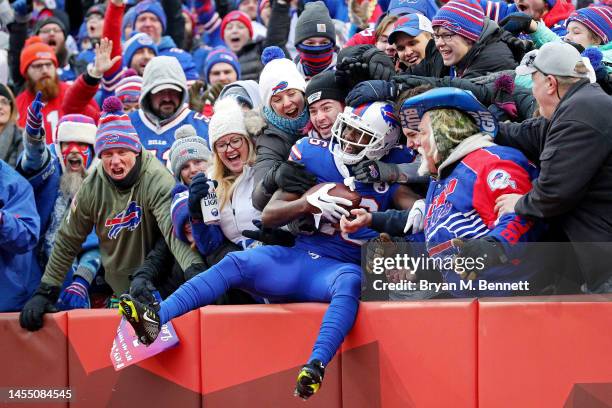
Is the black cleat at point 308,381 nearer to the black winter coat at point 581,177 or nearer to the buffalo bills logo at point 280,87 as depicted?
the black winter coat at point 581,177

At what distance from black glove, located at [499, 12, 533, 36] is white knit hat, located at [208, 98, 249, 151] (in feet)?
5.71

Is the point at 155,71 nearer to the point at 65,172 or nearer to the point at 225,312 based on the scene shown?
the point at 65,172

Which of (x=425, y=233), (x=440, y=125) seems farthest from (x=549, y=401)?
(x=440, y=125)

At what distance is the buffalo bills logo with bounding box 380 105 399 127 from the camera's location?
6172 millimetres

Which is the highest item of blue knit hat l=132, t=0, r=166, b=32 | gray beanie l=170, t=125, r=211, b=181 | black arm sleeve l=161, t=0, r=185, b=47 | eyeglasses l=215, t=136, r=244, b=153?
eyeglasses l=215, t=136, r=244, b=153

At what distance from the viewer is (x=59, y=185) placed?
323 inches

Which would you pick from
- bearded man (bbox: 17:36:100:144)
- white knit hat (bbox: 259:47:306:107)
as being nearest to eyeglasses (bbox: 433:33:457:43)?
white knit hat (bbox: 259:47:306:107)

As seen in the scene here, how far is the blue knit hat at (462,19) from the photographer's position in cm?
655

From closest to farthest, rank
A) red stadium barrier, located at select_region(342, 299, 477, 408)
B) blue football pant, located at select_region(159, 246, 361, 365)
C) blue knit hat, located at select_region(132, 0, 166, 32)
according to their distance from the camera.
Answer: red stadium barrier, located at select_region(342, 299, 477, 408) < blue football pant, located at select_region(159, 246, 361, 365) < blue knit hat, located at select_region(132, 0, 166, 32)

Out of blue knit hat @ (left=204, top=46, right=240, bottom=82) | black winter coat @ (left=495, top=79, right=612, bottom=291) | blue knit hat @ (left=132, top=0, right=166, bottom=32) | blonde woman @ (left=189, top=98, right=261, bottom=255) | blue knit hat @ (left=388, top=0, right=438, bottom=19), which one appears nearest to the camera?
black winter coat @ (left=495, top=79, right=612, bottom=291)

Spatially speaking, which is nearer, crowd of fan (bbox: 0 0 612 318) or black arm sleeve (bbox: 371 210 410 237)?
crowd of fan (bbox: 0 0 612 318)

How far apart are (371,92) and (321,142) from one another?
41 cm

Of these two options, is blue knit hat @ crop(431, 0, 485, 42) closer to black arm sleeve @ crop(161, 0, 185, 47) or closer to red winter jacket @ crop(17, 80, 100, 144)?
red winter jacket @ crop(17, 80, 100, 144)

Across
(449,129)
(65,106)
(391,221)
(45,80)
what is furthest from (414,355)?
(45,80)
